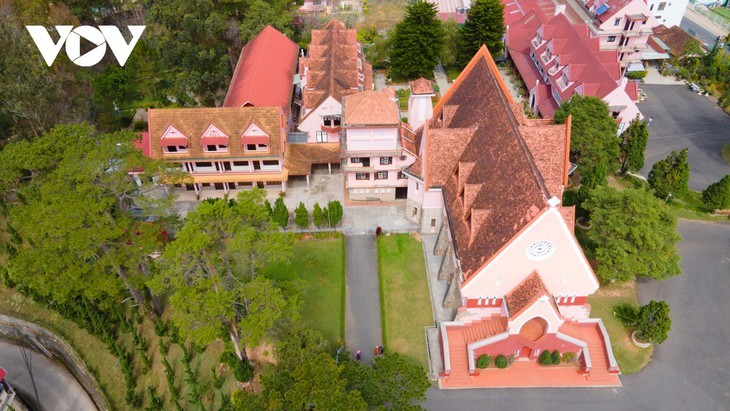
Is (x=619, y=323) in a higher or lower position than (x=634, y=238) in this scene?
lower

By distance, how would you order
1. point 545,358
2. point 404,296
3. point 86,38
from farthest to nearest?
point 86,38, point 404,296, point 545,358

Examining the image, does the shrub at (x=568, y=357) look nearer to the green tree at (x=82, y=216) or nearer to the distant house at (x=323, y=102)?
the distant house at (x=323, y=102)

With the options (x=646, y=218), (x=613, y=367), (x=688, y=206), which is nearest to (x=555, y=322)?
(x=613, y=367)

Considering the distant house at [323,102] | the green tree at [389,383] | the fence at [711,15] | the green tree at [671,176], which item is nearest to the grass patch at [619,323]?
the green tree at [671,176]

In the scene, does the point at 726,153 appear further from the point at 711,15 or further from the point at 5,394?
the point at 5,394

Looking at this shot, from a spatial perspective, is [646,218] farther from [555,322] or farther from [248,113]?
[248,113]

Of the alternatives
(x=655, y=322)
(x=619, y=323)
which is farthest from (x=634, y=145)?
(x=655, y=322)
